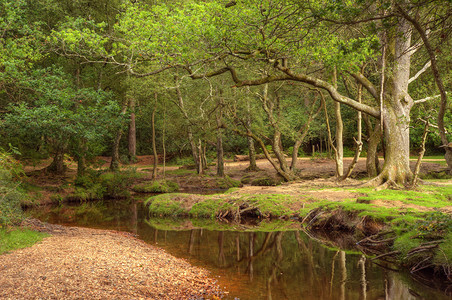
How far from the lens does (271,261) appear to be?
29.1 ft

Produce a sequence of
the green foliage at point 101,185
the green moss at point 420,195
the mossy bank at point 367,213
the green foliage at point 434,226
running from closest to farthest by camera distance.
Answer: the green foliage at point 434,226, the mossy bank at point 367,213, the green moss at point 420,195, the green foliage at point 101,185

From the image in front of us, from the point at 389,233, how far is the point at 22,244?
8589mm

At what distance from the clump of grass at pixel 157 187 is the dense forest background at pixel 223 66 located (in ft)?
11.7

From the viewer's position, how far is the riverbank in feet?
18.1

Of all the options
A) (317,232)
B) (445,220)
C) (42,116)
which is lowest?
(317,232)

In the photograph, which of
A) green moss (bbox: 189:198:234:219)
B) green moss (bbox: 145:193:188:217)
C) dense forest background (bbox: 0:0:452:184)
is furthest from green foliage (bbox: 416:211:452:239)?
green moss (bbox: 145:193:188:217)

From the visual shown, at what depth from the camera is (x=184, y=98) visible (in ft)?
87.7

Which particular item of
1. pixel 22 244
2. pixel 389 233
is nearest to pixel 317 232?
pixel 389 233

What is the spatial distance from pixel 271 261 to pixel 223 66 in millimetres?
12235

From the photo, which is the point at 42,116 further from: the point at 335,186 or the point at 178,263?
the point at 335,186

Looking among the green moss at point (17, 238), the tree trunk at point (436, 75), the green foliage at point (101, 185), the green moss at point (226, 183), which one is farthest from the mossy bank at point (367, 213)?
the green moss at point (226, 183)

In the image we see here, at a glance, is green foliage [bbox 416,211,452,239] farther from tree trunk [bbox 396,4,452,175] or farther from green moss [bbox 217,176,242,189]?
green moss [bbox 217,176,242,189]

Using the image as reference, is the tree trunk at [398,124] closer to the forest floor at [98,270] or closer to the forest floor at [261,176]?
the forest floor at [261,176]

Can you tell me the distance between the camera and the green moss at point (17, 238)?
7.83 meters
